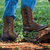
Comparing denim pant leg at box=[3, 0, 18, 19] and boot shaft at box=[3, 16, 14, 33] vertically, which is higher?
denim pant leg at box=[3, 0, 18, 19]

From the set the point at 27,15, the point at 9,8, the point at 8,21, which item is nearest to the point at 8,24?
the point at 8,21

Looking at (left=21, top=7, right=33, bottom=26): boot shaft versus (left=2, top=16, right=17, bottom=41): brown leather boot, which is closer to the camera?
(left=2, top=16, right=17, bottom=41): brown leather boot

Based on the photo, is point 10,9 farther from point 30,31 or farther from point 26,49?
point 26,49

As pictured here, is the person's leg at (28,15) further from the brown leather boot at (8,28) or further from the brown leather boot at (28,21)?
the brown leather boot at (8,28)

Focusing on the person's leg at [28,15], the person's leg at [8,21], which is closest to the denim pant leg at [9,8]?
the person's leg at [8,21]

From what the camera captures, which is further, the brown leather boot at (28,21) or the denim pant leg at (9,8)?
the brown leather boot at (28,21)

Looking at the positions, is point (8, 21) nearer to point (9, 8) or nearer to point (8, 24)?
point (8, 24)

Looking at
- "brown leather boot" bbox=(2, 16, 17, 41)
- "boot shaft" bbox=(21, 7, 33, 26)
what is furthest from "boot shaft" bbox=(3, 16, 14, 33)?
"boot shaft" bbox=(21, 7, 33, 26)

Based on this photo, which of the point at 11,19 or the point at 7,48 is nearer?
the point at 7,48

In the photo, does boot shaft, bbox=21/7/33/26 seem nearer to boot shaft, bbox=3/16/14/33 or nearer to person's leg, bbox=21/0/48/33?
person's leg, bbox=21/0/48/33

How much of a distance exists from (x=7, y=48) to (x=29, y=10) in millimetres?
1298

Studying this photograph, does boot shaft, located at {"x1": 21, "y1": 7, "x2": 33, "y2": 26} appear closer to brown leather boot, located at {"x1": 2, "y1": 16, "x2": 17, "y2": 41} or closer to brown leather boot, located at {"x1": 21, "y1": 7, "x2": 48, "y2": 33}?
brown leather boot, located at {"x1": 21, "y1": 7, "x2": 48, "y2": 33}

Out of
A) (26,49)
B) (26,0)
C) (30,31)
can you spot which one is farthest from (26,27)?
(26,49)

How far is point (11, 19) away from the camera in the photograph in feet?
8.05
